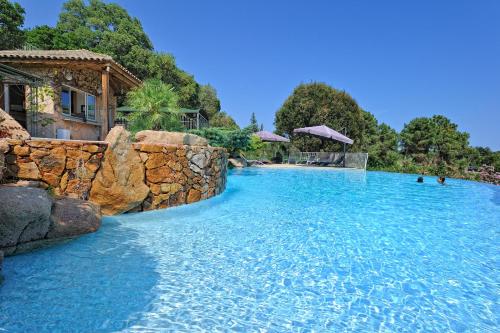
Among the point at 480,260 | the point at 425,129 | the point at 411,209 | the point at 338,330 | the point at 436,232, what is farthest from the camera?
the point at 425,129

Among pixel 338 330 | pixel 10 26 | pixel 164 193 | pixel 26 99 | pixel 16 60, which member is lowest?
pixel 338 330

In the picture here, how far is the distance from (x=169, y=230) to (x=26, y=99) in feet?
33.5

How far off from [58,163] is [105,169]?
89 cm

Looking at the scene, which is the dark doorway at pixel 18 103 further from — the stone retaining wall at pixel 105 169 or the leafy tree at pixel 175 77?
the leafy tree at pixel 175 77

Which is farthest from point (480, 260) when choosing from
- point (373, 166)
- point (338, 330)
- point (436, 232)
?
point (373, 166)

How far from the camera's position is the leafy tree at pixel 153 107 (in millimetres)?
11516

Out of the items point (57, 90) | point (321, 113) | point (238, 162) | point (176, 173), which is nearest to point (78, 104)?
point (57, 90)

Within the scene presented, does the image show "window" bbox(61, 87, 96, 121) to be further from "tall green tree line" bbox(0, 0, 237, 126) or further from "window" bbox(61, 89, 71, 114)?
"tall green tree line" bbox(0, 0, 237, 126)

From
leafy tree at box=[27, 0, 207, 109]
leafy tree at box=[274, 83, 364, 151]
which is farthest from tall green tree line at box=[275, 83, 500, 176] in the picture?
leafy tree at box=[27, 0, 207, 109]

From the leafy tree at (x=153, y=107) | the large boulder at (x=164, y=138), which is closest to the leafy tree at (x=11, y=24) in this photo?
the leafy tree at (x=153, y=107)

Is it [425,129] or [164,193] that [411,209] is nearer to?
[164,193]

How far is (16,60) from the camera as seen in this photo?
10.9m

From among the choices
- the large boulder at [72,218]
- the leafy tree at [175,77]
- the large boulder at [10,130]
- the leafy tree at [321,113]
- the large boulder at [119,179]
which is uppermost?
the leafy tree at [175,77]

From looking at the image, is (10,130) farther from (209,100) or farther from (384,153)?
(209,100)
